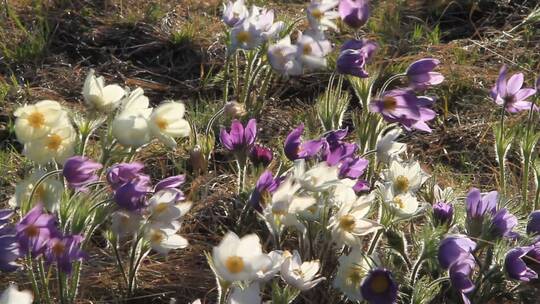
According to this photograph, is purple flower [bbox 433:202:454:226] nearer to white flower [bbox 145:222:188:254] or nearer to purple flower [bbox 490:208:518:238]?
purple flower [bbox 490:208:518:238]

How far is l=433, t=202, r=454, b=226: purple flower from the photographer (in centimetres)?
227

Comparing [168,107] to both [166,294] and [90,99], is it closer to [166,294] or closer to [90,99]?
[90,99]

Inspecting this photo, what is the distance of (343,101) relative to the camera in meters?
2.69

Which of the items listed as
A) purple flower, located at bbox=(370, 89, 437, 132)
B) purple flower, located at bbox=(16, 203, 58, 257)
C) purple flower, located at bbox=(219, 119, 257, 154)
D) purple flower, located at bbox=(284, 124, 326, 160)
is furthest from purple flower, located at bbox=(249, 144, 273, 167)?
purple flower, located at bbox=(16, 203, 58, 257)

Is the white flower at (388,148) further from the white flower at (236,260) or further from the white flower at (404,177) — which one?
the white flower at (236,260)

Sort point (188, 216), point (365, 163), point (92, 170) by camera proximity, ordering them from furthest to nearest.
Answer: point (188, 216), point (365, 163), point (92, 170)

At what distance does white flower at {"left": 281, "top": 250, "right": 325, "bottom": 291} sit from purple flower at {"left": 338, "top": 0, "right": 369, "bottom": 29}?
3.08 feet

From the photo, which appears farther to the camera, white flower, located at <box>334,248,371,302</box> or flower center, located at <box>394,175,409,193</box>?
flower center, located at <box>394,175,409,193</box>

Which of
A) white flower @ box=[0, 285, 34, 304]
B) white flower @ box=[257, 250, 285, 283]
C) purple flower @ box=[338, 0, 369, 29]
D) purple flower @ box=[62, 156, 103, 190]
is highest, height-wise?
purple flower @ box=[62, 156, 103, 190]

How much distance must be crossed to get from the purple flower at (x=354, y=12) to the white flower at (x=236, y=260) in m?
1.09

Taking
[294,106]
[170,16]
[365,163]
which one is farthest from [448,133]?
[170,16]

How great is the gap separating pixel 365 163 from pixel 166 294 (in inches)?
22.7

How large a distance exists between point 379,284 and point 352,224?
6.3 inches

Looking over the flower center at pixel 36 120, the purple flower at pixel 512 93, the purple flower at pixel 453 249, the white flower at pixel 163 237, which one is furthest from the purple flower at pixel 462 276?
the flower center at pixel 36 120
